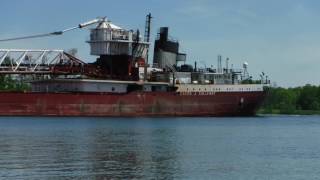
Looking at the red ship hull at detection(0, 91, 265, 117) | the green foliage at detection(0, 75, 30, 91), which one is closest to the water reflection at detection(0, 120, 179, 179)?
the red ship hull at detection(0, 91, 265, 117)

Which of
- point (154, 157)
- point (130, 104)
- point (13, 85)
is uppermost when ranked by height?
point (13, 85)

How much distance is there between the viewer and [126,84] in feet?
345

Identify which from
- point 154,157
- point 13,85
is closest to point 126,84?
point 13,85

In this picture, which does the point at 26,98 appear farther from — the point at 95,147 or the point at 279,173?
the point at 279,173

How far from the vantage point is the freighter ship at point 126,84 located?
321 feet

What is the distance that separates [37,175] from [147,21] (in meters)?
83.3

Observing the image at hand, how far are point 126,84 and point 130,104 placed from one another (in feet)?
14.8

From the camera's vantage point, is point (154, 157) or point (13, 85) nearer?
point (154, 157)

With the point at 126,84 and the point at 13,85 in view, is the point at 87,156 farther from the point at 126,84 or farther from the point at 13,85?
the point at 13,85

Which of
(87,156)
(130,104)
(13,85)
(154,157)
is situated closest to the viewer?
(87,156)

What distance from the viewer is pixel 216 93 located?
4205 inches

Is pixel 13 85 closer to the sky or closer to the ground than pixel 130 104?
closer to the sky

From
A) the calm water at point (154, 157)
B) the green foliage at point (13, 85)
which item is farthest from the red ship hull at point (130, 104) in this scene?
the green foliage at point (13, 85)

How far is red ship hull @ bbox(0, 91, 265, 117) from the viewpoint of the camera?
95.2 meters
